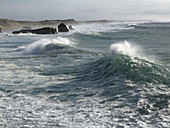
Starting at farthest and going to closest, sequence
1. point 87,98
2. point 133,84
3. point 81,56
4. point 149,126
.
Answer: point 81,56 → point 133,84 → point 87,98 → point 149,126

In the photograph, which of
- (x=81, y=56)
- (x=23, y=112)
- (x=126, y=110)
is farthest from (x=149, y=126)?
(x=81, y=56)

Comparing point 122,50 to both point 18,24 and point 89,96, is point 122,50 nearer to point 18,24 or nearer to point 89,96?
point 89,96

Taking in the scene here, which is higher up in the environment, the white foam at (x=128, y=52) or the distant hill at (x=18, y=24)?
the distant hill at (x=18, y=24)

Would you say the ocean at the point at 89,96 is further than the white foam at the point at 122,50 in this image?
No

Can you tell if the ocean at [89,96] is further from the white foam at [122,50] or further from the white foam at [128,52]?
the white foam at [122,50]

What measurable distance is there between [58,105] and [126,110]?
4.04 ft

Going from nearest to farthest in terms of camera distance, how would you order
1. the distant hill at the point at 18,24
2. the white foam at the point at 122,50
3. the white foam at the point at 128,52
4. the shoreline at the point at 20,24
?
the white foam at the point at 128,52
the white foam at the point at 122,50
the shoreline at the point at 20,24
the distant hill at the point at 18,24

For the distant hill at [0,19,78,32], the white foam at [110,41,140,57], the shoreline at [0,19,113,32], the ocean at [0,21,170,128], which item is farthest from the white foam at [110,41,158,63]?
the distant hill at [0,19,78,32]

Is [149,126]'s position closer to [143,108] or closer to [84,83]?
[143,108]

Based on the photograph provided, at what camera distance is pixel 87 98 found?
5.84 m

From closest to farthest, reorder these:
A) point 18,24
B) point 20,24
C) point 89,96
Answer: point 89,96 < point 18,24 < point 20,24

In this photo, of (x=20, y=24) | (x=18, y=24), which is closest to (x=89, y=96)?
(x=18, y=24)

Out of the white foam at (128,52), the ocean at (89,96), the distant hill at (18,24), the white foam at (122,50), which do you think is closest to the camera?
the ocean at (89,96)

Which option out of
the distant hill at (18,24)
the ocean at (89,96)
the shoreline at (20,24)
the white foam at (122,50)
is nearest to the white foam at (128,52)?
the white foam at (122,50)
